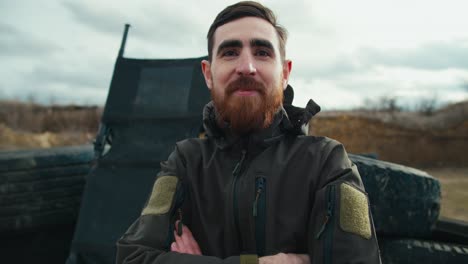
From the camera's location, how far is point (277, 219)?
4.40 ft

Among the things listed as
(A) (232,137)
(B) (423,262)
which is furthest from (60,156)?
(B) (423,262)

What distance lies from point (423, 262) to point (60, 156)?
257 cm

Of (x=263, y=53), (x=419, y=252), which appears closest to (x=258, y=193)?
(x=263, y=53)

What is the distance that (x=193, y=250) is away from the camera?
1.38 metres

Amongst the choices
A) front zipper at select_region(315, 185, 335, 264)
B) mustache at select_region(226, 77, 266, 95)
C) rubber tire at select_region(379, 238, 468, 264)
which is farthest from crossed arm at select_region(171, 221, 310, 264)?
rubber tire at select_region(379, 238, 468, 264)

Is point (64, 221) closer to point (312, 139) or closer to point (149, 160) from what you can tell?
point (149, 160)

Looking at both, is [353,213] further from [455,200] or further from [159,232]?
[455,200]

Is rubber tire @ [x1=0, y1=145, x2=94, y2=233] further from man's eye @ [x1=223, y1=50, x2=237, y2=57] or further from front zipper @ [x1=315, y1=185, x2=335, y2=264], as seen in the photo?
front zipper @ [x1=315, y1=185, x2=335, y2=264]

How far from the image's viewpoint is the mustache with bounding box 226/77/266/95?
142cm

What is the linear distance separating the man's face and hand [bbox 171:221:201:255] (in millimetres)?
434

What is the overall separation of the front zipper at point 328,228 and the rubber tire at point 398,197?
0.90 m

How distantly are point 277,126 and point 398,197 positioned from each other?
1098mm

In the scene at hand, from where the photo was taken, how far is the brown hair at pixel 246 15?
1.53 metres

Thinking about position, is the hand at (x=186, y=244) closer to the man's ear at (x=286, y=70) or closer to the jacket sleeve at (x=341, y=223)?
the jacket sleeve at (x=341, y=223)
